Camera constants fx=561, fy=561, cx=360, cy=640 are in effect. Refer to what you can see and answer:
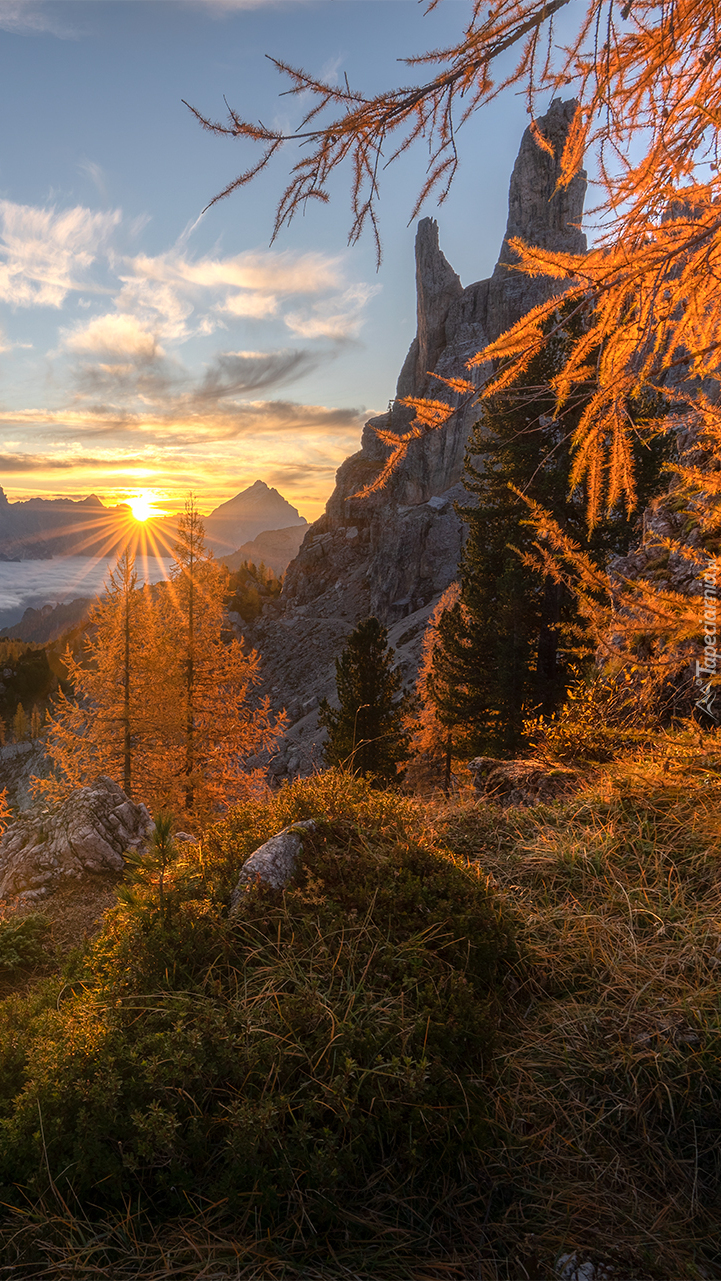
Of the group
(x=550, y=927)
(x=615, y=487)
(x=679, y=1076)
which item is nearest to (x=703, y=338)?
(x=615, y=487)

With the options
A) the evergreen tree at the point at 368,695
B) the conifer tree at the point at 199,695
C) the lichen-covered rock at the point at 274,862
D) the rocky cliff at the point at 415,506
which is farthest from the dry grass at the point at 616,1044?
the rocky cliff at the point at 415,506

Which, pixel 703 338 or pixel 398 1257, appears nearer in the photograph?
pixel 398 1257

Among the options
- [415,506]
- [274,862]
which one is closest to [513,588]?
[274,862]

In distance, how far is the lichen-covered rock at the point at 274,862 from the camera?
9.92 feet

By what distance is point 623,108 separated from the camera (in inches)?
119

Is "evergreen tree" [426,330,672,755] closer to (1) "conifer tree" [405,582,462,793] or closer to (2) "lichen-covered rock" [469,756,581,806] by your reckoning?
(1) "conifer tree" [405,582,462,793]

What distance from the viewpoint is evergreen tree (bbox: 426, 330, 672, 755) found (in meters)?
14.8

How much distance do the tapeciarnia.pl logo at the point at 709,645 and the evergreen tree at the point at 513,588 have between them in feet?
30.3

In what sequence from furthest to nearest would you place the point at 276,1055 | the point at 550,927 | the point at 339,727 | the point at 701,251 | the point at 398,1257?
the point at 339,727 < the point at 550,927 < the point at 701,251 < the point at 276,1055 < the point at 398,1257

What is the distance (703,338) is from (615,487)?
118cm

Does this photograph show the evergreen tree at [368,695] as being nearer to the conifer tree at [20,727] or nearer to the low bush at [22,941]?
the low bush at [22,941]

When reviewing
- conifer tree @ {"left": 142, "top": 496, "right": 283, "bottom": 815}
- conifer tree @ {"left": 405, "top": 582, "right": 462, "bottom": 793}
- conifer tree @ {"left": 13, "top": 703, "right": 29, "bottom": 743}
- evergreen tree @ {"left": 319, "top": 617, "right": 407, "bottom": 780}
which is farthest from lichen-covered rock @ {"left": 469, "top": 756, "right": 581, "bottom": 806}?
conifer tree @ {"left": 13, "top": 703, "right": 29, "bottom": 743}

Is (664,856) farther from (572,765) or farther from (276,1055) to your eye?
(276,1055)

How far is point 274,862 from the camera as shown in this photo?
3.13 m
